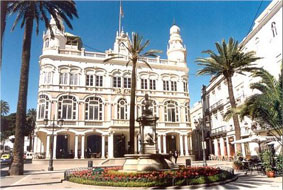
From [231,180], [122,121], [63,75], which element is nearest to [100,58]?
[63,75]

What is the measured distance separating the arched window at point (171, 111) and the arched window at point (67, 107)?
1428 centimetres

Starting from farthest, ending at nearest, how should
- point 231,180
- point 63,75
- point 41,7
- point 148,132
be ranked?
point 63,75 < point 41,7 < point 148,132 < point 231,180

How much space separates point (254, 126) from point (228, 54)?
994 cm

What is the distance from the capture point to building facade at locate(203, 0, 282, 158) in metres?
25.6

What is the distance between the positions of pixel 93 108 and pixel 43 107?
6.94 meters

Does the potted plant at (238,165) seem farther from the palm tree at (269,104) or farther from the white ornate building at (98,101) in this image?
the white ornate building at (98,101)

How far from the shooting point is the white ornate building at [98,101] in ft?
111

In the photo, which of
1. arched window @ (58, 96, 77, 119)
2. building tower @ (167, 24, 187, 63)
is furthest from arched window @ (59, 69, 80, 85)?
building tower @ (167, 24, 187, 63)

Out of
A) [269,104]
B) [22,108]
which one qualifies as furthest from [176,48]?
[22,108]

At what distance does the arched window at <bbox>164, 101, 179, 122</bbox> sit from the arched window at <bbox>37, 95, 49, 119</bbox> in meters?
18.0

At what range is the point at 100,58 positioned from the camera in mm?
37656

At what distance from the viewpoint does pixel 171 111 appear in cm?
3894

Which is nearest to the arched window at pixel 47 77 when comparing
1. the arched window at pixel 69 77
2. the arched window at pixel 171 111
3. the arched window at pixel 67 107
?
the arched window at pixel 69 77

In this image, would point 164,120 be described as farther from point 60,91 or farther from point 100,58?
point 60,91
